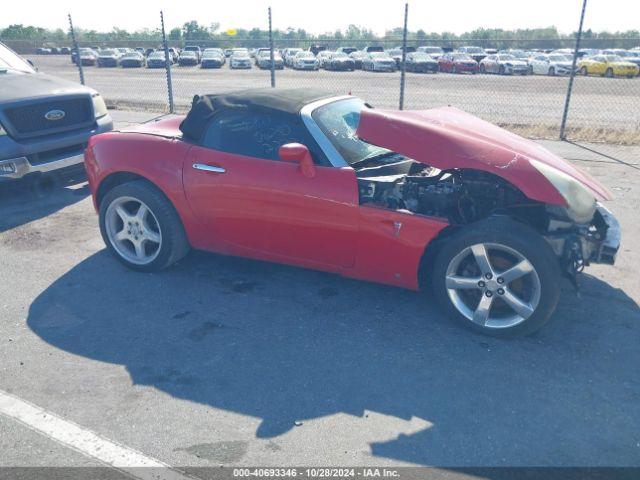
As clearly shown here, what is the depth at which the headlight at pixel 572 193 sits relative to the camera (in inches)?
138

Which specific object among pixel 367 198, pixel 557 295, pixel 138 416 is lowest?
pixel 138 416

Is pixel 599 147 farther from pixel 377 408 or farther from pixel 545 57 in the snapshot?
pixel 545 57

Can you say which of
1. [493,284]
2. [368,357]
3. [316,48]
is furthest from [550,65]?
[368,357]

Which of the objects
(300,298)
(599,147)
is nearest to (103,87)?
(599,147)

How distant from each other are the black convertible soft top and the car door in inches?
2.5

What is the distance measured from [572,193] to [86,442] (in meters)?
3.21

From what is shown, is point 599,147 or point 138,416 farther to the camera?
point 599,147

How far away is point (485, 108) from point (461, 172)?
12471 mm

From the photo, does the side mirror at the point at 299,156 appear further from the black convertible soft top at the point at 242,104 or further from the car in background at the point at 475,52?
the car in background at the point at 475,52

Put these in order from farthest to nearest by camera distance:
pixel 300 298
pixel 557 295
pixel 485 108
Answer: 1. pixel 485 108
2. pixel 300 298
3. pixel 557 295

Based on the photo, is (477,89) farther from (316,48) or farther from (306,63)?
(316,48)

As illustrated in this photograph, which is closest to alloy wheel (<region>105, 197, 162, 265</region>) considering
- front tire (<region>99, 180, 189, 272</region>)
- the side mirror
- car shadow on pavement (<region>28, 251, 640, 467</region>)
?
front tire (<region>99, 180, 189, 272</region>)

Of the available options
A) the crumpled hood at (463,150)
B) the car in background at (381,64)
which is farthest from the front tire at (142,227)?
the car in background at (381,64)

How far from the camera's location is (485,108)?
1543 centimetres
